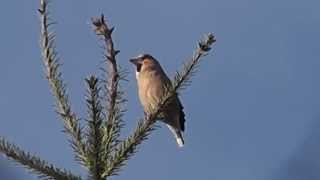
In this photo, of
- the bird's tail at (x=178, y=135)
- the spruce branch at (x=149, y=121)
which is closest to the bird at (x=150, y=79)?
the bird's tail at (x=178, y=135)

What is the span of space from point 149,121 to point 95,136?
10.7 inches

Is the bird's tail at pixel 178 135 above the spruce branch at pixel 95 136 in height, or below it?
below

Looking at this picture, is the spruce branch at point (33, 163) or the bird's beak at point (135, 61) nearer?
the spruce branch at point (33, 163)

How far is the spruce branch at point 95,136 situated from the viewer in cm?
198

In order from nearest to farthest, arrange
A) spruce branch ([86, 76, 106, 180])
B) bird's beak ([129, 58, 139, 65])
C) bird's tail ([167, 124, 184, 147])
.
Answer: spruce branch ([86, 76, 106, 180]), bird's beak ([129, 58, 139, 65]), bird's tail ([167, 124, 184, 147])

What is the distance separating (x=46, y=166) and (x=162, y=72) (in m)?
2.47

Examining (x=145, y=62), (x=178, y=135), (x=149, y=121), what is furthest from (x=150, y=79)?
(x=149, y=121)

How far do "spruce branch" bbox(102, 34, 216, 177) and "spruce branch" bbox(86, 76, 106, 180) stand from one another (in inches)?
1.3

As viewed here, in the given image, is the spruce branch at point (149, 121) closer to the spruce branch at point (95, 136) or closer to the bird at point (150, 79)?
the spruce branch at point (95, 136)

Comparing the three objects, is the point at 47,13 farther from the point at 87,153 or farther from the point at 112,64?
the point at 87,153

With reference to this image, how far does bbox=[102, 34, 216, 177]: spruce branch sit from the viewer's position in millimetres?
1998

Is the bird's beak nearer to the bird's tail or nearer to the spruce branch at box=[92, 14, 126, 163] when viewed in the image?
the bird's tail

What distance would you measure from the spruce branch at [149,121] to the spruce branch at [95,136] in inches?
1.3

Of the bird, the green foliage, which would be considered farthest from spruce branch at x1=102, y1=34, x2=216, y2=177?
the bird
